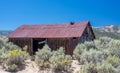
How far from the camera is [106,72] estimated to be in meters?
12.7

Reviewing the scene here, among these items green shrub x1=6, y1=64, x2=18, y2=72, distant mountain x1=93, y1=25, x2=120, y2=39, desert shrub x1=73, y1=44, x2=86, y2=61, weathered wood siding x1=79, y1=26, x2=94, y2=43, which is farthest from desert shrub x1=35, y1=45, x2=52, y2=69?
distant mountain x1=93, y1=25, x2=120, y2=39

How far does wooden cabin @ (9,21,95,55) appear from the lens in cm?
1964

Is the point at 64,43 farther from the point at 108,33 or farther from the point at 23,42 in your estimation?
the point at 108,33

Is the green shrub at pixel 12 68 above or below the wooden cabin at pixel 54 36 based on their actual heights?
below

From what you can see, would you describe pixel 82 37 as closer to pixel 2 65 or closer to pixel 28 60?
pixel 28 60

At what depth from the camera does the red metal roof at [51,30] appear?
20209 mm

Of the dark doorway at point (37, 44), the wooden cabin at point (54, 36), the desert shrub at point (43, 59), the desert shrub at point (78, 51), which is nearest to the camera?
the desert shrub at point (43, 59)

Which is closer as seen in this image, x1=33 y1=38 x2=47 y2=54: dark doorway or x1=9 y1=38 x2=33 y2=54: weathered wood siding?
x1=33 y1=38 x2=47 y2=54: dark doorway

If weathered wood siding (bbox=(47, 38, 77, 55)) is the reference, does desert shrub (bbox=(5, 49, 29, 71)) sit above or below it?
below

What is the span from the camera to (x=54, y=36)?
2067cm

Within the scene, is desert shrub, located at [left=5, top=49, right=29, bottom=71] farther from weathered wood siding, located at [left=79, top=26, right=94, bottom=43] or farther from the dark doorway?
weathered wood siding, located at [left=79, top=26, right=94, bottom=43]

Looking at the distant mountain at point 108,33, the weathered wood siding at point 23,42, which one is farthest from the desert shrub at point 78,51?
the distant mountain at point 108,33

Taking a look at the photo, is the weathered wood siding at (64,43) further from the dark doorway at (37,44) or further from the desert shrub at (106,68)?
the desert shrub at (106,68)

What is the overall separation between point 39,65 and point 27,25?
35.2ft
